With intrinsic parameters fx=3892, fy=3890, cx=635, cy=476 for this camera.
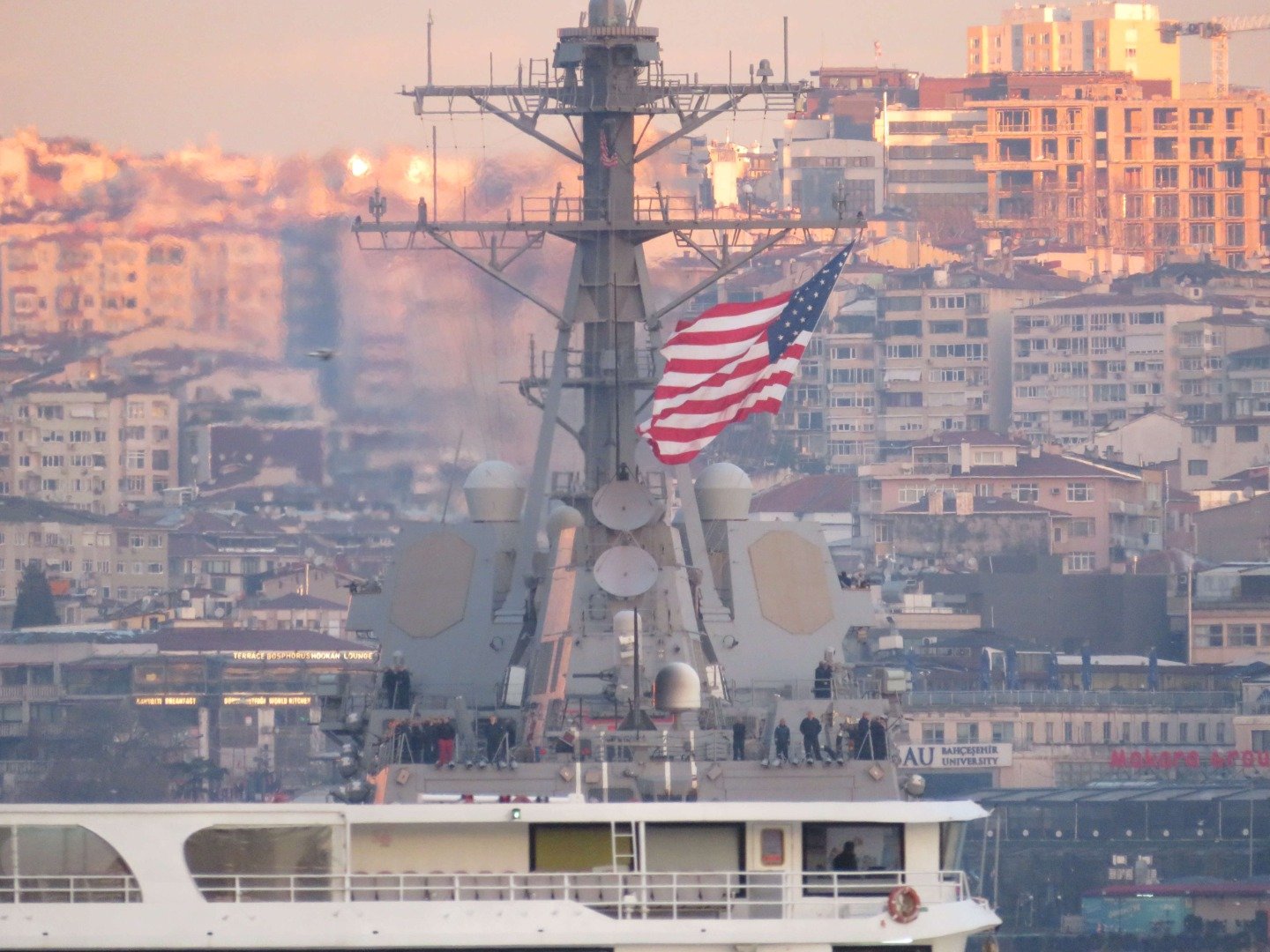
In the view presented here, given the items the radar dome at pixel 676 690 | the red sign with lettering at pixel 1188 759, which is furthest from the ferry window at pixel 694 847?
the red sign with lettering at pixel 1188 759

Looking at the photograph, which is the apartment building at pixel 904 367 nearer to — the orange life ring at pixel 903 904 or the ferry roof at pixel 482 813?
the ferry roof at pixel 482 813

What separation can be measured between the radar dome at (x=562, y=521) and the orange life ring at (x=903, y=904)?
1439 cm

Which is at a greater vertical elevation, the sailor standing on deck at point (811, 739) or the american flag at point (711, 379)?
the american flag at point (711, 379)

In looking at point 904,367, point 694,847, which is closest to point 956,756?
point 904,367

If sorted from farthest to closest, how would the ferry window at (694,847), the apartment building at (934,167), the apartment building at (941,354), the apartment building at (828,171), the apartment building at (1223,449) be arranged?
the apartment building at (934,167) → the apartment building at (828,171) → the apartment building at (941,354) → the apartment building at (1223,449) → the ferry window at (694,847)

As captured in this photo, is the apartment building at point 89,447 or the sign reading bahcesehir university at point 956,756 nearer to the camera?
the sign reading bahcesehir university at point 956,756

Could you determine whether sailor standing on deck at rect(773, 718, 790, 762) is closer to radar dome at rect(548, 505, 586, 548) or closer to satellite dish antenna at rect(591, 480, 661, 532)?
satellite dish antenna at rect(591, 480, 661, 532)

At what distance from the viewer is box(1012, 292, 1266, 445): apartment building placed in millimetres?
149375

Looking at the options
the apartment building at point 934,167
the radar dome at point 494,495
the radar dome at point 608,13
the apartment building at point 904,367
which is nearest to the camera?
the radar dome at point 608,13

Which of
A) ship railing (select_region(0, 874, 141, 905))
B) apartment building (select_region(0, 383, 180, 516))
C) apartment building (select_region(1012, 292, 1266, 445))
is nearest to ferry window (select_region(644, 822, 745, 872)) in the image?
ship railing (select_region(0, 874, 141, 905))

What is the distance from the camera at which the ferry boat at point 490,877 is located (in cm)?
2270

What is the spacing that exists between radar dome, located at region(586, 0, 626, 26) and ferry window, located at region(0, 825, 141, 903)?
1793 centimetres

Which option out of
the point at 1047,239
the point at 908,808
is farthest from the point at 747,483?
the point at 1047,239

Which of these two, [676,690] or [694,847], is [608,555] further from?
[694,847]
